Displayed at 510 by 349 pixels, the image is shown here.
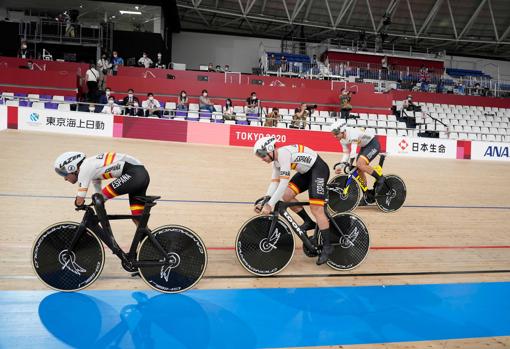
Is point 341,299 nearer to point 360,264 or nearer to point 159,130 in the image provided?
point 360,264

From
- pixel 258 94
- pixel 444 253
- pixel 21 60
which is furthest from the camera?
pixel 258 94

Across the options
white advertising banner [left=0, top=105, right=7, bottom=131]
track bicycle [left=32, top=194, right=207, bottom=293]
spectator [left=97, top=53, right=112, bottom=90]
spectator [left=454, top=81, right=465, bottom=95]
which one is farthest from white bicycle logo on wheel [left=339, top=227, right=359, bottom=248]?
spectator [left=454, top=81, right=465, bottom=95]

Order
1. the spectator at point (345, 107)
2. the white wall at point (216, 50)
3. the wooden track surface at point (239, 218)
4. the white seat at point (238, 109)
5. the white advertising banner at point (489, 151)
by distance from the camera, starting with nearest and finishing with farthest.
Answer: the wooden track surface at point (239, 218)
the white advertising banner at point (489, 151)
the spectator at point (345, 107)
the white seat at point (238, 109)
the white wall at point (216, 50)

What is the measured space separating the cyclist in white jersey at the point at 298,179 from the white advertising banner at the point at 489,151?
1268 centimetres

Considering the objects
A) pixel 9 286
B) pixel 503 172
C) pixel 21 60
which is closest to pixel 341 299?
pixel 9 286

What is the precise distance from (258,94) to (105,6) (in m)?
8.30

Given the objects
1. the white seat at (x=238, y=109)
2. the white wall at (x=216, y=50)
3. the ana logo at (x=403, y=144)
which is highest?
the white wall at (x=216, y=50)

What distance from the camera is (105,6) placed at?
771 inches

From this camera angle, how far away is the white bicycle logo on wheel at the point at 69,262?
3328 mm

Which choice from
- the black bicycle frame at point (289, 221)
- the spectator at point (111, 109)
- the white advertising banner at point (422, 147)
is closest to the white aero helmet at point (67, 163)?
the black bicycle frame at point (289, 221)

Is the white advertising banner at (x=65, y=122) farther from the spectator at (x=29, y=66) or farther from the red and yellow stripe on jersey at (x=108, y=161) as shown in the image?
the red and yellow stripe on jersey at (x=108, y=161)

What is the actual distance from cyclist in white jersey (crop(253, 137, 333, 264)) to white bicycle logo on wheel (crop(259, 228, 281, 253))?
10.5 inches

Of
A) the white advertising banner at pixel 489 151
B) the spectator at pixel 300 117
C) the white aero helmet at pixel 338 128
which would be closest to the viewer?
the white aero helmet at pixel 338 128

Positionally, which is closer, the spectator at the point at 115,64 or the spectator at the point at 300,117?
the spectator at the point at 300,117
